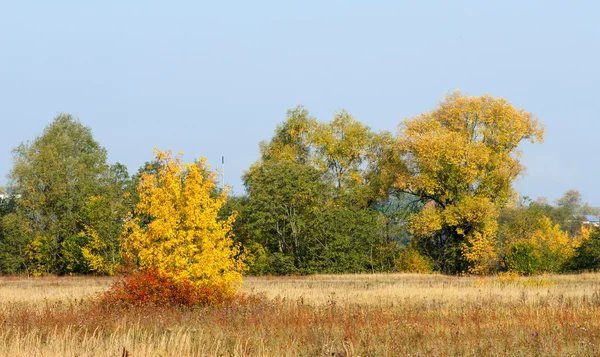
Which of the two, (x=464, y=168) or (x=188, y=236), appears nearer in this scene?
(x=188, y=236)

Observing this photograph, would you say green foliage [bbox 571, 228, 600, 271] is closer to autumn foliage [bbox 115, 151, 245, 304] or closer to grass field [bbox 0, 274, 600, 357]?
grass field [bbox 0, 274, 600, 357]

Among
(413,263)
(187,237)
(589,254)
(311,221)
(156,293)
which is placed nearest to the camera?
(156,293)

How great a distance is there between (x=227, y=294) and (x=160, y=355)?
1124cm

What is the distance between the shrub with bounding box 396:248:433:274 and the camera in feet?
185

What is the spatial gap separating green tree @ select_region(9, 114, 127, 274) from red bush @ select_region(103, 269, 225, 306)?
3637cm

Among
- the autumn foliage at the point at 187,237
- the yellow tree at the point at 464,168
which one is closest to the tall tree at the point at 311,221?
the yellow tree at the point at 464,168

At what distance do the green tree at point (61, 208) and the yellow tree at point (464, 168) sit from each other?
2322 centimetres

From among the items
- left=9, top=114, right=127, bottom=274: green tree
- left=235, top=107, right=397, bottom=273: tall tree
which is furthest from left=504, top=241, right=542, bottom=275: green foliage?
left=9, top=114, right=127, bottom=274: green tree

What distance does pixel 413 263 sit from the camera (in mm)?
56938

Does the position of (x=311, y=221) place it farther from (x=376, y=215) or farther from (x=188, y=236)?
(x=188, y=236)

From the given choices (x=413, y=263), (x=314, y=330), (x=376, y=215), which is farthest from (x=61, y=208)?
(x=314, y=330)

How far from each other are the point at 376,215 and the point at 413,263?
4.69m

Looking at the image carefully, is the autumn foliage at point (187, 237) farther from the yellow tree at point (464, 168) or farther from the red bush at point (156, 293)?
the yellow tree at point (464, 168)

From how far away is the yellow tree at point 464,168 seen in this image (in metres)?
53.3
